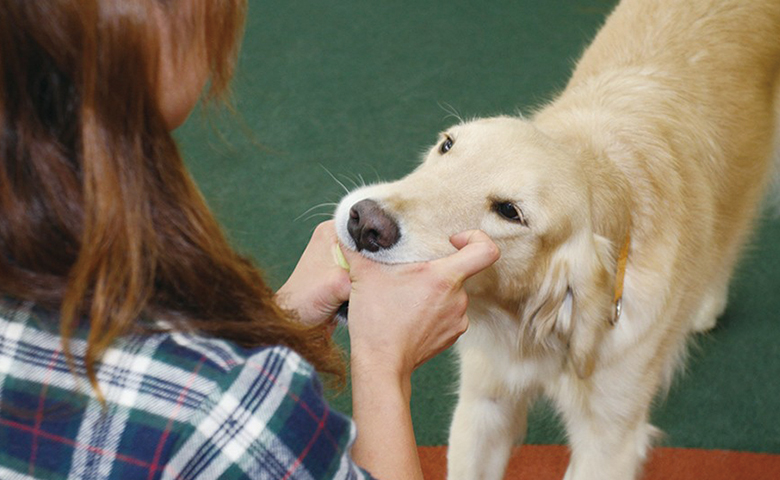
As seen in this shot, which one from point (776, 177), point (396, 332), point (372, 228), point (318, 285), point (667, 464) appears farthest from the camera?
point (776, 177)

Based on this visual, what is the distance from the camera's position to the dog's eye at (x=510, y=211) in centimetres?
145

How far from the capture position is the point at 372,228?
137 centimetres

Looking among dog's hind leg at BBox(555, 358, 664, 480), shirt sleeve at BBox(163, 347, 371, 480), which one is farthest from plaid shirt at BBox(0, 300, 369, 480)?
dog's hind leg at BBox(555, 358, 664, 480)

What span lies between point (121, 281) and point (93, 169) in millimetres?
119

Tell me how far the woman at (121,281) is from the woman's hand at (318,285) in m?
0.50

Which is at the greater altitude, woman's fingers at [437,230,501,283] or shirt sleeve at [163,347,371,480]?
shirt sleeve at [163,347,371,480]

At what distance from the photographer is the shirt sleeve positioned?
86cm

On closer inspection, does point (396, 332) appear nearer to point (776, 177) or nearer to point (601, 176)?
point (601, 176)

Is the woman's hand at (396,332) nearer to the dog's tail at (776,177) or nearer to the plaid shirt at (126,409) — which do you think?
the plaid shirt at (126,409)

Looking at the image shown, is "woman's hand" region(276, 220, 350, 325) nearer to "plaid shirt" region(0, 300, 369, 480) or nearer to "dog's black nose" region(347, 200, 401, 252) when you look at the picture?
"dog's black nose" region(347, 200, 401, 252)

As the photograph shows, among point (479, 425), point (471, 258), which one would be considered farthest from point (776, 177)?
point (471, 258)

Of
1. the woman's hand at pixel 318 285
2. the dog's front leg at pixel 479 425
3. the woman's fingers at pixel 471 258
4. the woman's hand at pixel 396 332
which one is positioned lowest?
the dog's front leg at pixel 479 425

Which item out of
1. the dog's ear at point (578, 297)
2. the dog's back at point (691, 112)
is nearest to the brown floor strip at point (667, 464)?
the dog's back at point (691, 112)

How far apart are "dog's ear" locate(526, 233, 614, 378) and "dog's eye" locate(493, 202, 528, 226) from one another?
11 centimetres
